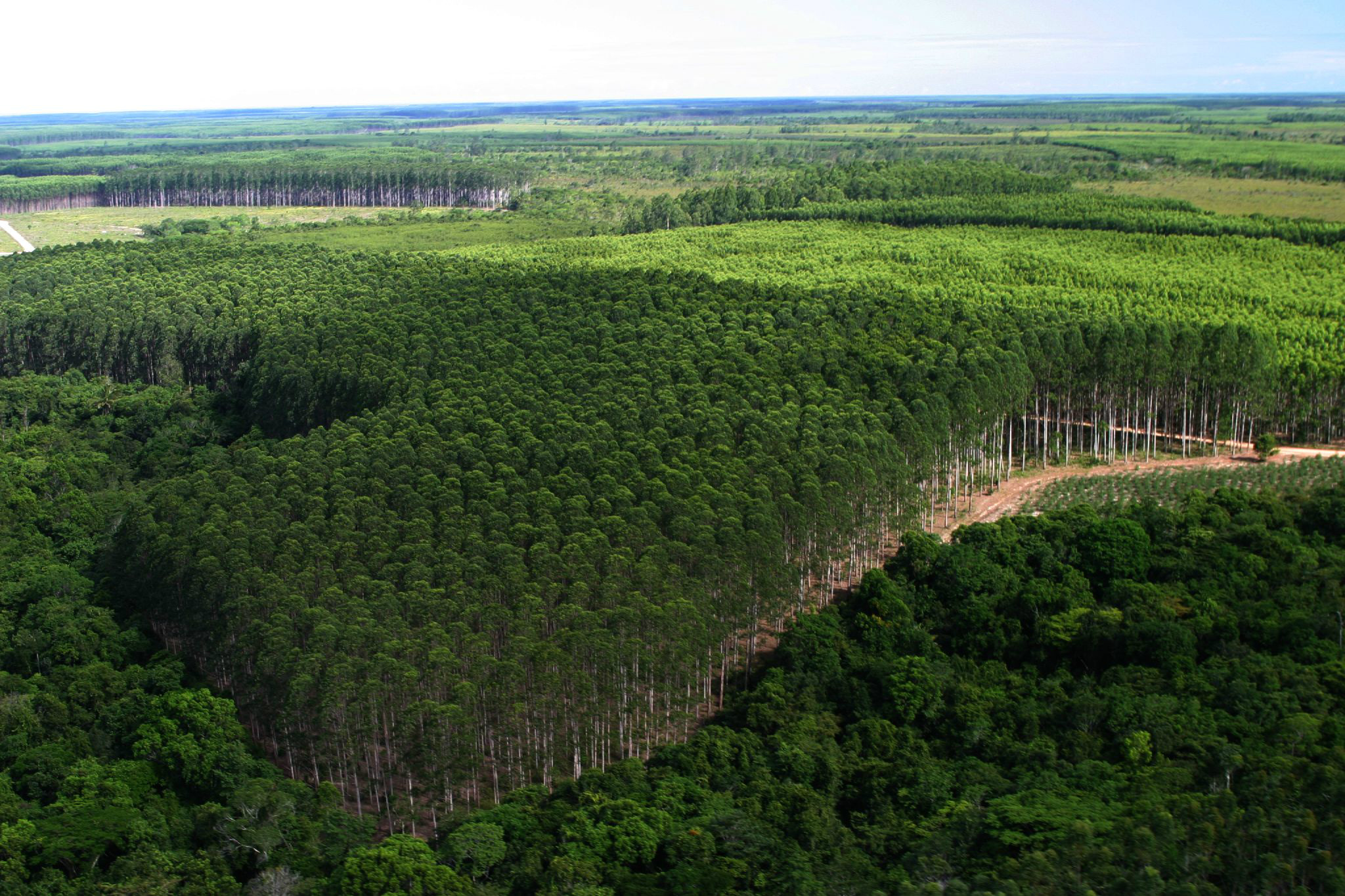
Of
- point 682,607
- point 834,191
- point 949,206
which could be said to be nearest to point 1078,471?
point 682,607

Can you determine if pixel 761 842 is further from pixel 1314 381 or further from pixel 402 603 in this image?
pixel 1314 381

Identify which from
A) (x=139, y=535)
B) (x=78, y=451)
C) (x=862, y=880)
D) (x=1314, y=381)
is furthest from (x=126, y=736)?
(x=1314, y=381)

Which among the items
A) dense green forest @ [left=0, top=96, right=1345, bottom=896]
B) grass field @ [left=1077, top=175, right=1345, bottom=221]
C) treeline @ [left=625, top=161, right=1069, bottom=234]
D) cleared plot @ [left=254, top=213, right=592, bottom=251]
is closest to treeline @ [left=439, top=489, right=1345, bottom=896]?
dense green forest @ [left=0, top=96, right=1345, bottom=896]

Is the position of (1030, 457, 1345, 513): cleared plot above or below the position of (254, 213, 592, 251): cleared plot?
below

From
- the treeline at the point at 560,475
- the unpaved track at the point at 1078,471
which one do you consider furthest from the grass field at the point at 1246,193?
the unpaved track at the point at 1078,471

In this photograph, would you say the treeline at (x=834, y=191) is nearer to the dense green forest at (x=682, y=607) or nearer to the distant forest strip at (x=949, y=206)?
the distant forest strip at (x=949, y=206)

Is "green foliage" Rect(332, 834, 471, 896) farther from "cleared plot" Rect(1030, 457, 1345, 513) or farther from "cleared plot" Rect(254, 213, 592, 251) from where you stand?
"cleared plot" Rect(254, 213, 592, 251)

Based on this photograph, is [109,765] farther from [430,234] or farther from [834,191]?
[834,191]
